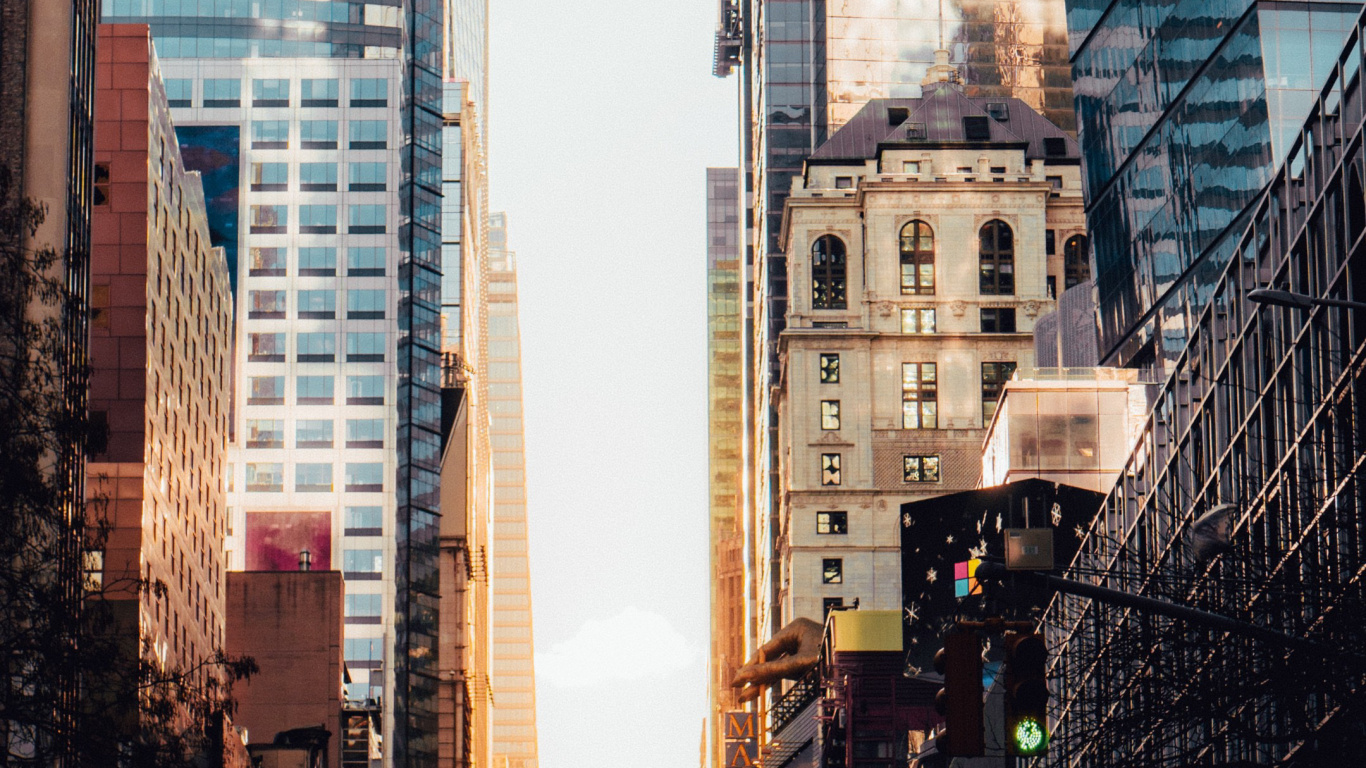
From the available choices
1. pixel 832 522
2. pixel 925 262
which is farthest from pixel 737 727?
pixel 925 262

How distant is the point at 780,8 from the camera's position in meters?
190

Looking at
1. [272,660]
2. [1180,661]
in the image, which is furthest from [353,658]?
[1180,661]

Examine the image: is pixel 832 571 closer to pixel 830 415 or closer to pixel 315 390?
pixel 830 415

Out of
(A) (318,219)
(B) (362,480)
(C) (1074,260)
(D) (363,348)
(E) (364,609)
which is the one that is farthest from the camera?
(A) (318,219)

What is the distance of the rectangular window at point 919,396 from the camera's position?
6043 inches

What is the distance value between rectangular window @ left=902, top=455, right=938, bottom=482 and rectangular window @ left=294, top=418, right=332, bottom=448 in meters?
63.1

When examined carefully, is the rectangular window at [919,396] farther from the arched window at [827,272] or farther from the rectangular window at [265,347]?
the rectangular window at [265,347]

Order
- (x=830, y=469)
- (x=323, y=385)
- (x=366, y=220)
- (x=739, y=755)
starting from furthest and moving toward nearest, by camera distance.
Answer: (x=366, y=220) → (x=323, y=385) → (x=830, y=469) → (x=739, y=755)

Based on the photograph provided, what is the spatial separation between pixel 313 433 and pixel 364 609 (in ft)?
53.6

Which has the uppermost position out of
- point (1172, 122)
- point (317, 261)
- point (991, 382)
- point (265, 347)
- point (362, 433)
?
point (317, 261)

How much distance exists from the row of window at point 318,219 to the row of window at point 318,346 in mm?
9180

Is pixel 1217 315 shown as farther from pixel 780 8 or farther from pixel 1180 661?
pixel 780 8

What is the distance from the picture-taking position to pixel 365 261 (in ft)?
653

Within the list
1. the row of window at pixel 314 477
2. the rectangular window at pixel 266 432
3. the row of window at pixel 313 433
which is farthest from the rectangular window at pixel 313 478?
the rectangular window at pixel 266 432
